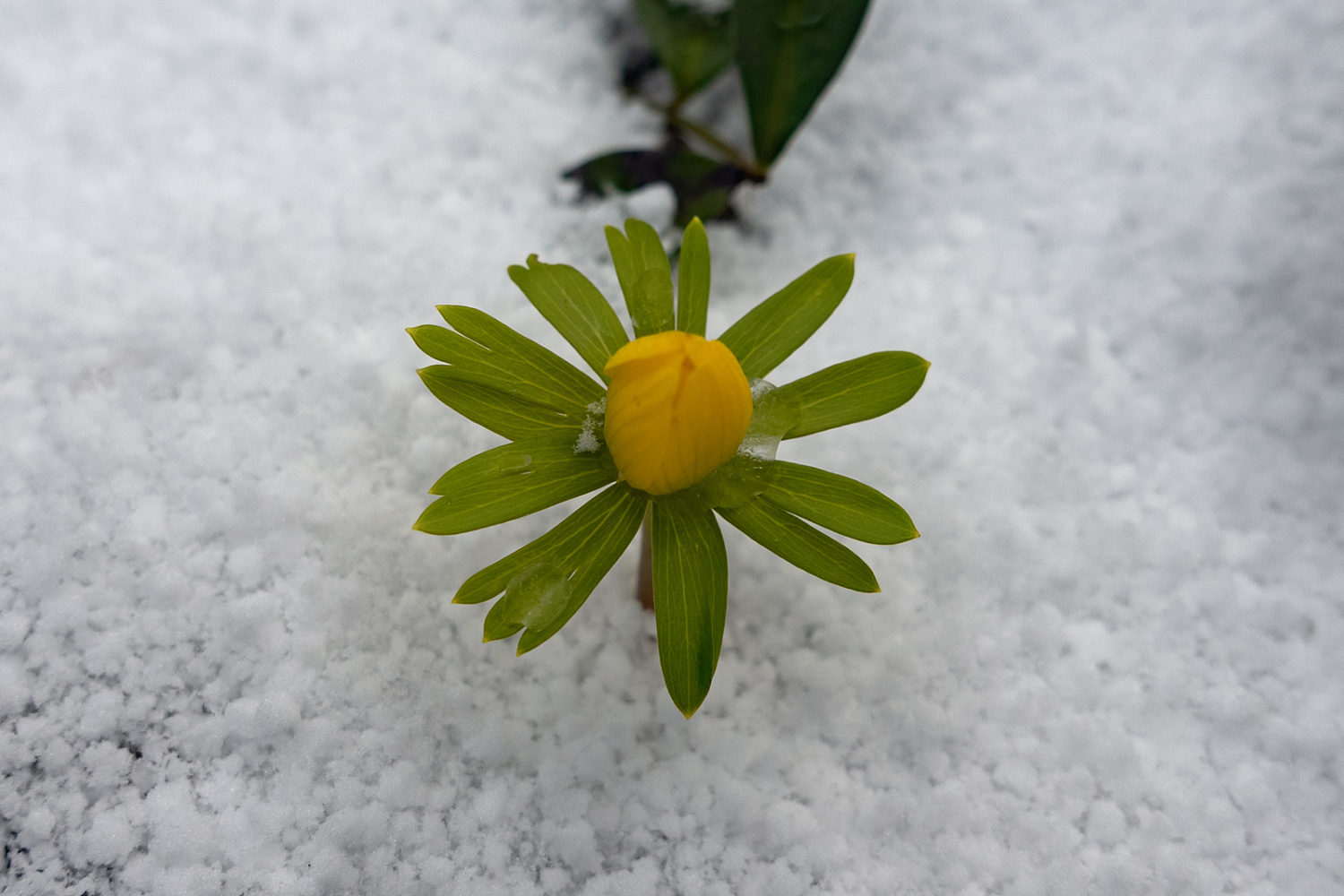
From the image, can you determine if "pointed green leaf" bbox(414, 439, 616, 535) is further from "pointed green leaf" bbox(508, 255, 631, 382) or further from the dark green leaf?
the dark green leaf

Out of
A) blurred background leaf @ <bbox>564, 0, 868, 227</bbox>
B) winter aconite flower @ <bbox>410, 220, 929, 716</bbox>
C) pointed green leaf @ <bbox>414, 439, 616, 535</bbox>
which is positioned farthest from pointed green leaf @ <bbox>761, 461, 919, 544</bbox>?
blurred background leaf @ <bbox>564, 0, 868, 227</bbox>

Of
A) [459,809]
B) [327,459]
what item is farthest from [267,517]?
[459,809]

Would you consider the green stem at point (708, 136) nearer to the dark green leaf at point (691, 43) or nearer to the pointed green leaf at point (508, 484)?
the dark green leaf at point (691, 43)

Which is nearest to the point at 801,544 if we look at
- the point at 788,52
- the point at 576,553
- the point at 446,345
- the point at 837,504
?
the point at 837,504

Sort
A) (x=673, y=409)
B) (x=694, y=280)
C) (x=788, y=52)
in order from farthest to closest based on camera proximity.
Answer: (x=788, y=52), (x=694, y=280), (x=673, y=409)

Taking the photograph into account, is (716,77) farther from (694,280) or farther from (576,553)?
(576,553)

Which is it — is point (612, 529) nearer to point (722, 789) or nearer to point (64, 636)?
point (722, 789)

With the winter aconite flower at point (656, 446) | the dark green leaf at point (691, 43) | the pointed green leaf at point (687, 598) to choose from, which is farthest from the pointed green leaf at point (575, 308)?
the dark green leaf at point (691, 43)
